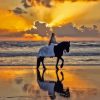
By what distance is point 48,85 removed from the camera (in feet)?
54.5

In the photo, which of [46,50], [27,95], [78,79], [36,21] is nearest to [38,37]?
[36,21]

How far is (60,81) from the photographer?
1794 cm

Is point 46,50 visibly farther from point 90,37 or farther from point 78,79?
point 90,37

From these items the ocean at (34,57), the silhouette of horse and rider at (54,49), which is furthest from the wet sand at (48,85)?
the ocean at (34,57)

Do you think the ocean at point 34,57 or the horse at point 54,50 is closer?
the horse at point 54,50

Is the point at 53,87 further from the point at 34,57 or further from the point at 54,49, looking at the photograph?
the point at 34,57

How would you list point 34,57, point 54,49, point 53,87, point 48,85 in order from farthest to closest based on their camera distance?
point 34,57 < point 54,49 < point 48,85 < point 53,87

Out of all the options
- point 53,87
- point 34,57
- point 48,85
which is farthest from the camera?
point 34,57

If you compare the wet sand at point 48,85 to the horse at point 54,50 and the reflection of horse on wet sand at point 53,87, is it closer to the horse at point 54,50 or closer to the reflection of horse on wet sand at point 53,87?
the reflection of horse on wet sand at point 53,87

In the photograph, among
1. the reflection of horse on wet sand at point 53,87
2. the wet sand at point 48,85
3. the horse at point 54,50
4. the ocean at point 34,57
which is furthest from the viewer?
the ocean at point 34,57

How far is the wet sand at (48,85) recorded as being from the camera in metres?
14.1

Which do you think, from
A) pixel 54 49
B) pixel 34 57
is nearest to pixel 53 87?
pixel 54 49

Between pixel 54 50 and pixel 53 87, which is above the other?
pixel 54 50

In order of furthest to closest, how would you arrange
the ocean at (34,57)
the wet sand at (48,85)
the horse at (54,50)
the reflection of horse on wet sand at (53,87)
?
the ocean at (34,57) → the horse at (54,50) → the reflection of horse on wet sand at (53,87) → the wet sand at (48,85)
